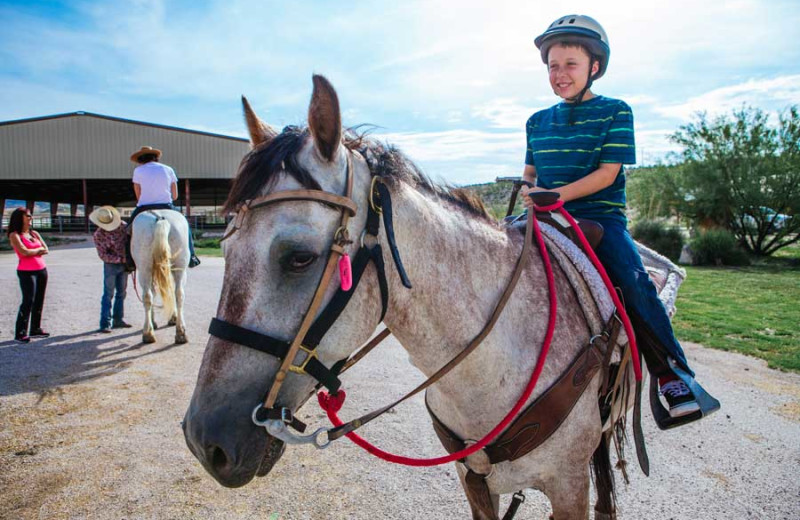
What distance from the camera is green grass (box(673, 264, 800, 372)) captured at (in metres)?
6.82

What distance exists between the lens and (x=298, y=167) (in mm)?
1505

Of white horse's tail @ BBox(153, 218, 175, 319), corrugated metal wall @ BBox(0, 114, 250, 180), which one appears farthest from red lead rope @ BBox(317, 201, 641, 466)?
corrugated metal wall @ BBox(0, 114, 250, 180)

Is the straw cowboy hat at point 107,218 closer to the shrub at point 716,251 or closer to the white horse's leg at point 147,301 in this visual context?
the white horse's leg at point 147,301

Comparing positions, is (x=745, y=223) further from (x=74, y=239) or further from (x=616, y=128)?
(x=74, y=239)

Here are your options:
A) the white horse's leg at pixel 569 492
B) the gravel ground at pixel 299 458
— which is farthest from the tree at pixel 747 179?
the white horse's leg at pixel 569 492

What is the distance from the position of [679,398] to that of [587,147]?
1317 millimetres

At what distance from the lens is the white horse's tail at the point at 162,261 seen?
632cm

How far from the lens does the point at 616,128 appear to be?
7.41 ft

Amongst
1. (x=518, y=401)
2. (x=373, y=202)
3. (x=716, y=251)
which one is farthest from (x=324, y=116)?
(x=716, y=251)

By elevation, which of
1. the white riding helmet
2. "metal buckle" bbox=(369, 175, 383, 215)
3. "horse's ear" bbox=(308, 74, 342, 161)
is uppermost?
the white riding helmet

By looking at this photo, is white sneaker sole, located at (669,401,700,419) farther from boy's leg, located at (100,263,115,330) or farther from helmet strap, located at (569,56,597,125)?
boy's leg, located at (100,263,115,330)

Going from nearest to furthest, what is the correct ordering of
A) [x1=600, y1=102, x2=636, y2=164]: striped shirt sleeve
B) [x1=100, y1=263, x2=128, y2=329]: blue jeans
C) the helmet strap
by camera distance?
[x1=600, y1=102, x2=636, y2=164]: striped shirt sleeve → the helmet strap → [x1=100, y1=263, x2=128, y2=329]: blue jeans

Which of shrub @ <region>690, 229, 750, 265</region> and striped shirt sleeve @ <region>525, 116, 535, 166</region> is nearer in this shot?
striped shirt sleeve @ <region>525, 116, 535, 166</region>

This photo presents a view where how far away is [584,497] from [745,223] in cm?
2367
